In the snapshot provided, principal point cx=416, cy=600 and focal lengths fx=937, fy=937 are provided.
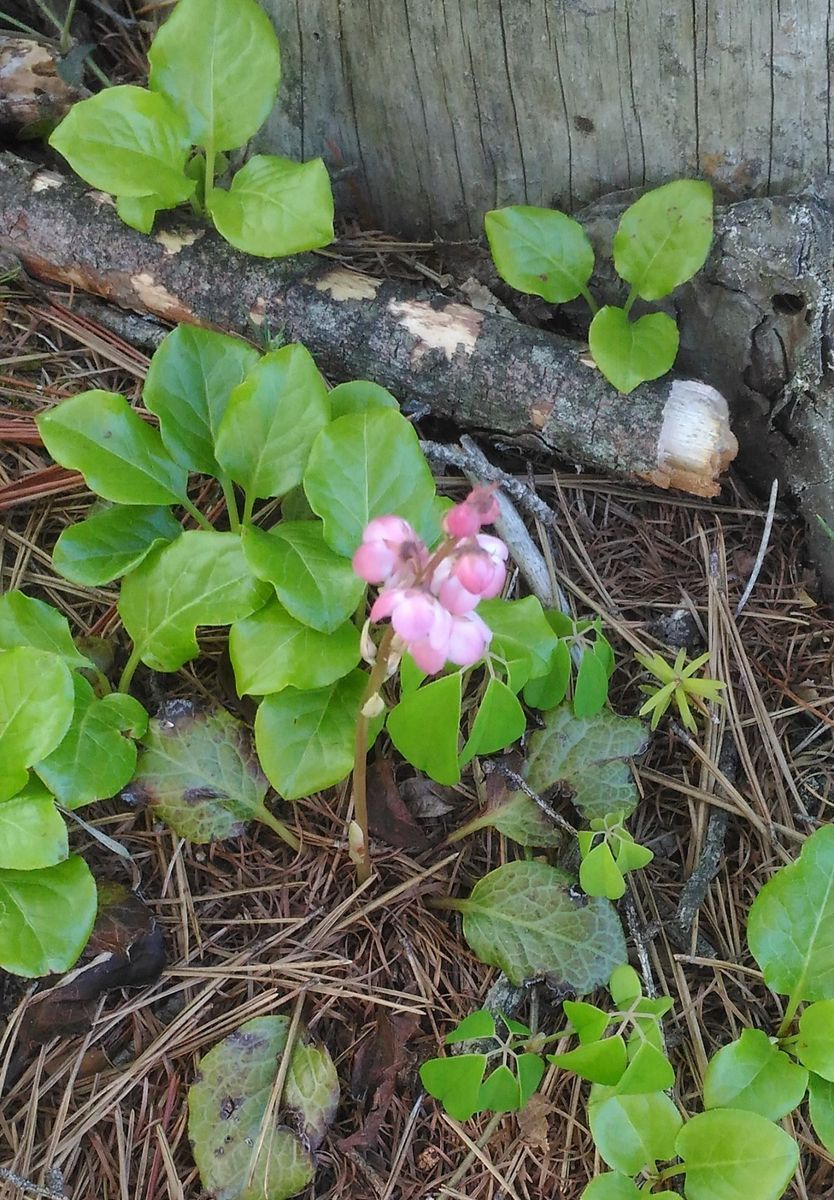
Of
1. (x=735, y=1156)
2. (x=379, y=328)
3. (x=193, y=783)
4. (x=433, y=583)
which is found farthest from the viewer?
(x=379, y=328)

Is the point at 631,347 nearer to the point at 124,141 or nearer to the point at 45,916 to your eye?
the point at 124,141

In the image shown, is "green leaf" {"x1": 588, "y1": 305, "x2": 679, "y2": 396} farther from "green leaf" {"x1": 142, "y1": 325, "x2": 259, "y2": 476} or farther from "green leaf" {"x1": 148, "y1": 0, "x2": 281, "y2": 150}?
"green leaf" {"x1": 148, "y1": 0, "x2": 281, "y2": 150}

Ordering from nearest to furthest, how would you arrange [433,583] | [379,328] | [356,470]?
1. [433,583]
2. [356,470]
3. [379,328]

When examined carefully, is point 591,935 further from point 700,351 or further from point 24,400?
point 24,400

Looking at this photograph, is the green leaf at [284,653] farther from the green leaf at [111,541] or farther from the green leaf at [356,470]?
the green leaf at [111,541]

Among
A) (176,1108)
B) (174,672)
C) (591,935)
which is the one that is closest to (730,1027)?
(591,935)

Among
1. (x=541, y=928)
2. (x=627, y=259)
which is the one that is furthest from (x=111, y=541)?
(x=627, y=259)
